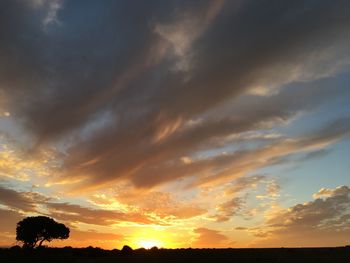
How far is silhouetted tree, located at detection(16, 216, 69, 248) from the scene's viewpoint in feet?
331

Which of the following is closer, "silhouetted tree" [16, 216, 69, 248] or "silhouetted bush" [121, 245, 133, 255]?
"silhouetted bush" [121, 245, 133, 255]

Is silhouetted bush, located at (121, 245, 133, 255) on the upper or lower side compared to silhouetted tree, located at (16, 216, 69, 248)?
lower

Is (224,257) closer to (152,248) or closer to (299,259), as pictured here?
(299,259)

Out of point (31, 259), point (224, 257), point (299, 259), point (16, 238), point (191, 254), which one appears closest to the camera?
point (299, 259)

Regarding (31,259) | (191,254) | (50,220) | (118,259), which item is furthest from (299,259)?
(50,220)

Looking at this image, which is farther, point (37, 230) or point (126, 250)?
point (37, 230)

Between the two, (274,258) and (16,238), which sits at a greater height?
(16,238)

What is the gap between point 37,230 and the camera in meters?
102

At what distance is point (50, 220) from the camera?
104188 mm

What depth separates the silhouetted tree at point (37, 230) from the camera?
331 ft

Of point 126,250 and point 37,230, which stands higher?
point 37,230

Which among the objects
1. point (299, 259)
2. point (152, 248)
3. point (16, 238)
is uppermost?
point (16, 238)

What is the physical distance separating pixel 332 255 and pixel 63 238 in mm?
81262

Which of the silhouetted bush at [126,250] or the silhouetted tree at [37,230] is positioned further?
the silhouetted tree at [37,230]
